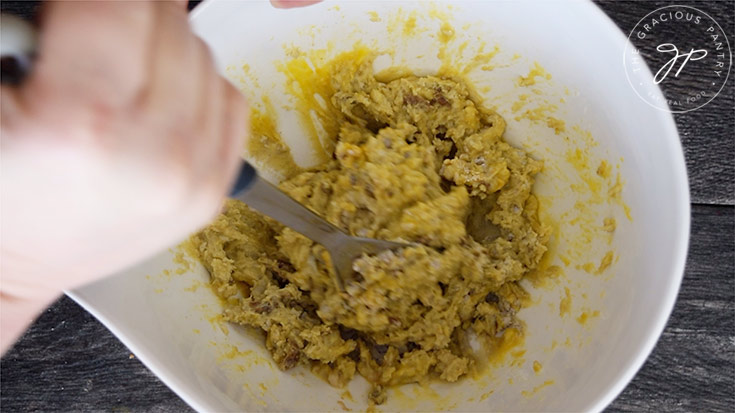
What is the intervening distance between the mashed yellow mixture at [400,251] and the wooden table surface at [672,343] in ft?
1.32

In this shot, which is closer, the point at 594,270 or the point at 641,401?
the point at 594,270

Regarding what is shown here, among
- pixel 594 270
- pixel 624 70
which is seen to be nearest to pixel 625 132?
pixel 624 70

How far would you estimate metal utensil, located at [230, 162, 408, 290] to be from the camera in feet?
3.14

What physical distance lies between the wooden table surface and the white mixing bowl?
364 mm

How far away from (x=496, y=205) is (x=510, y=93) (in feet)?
0.79

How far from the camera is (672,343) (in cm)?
139

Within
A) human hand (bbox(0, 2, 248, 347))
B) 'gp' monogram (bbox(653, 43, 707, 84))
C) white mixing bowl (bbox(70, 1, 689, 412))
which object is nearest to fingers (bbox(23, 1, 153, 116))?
human hand (bbox(0, 2, 248, 347))

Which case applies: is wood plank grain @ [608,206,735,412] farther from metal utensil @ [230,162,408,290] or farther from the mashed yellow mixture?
metal utensil @ [230,162,408,290]

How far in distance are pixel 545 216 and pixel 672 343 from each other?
1.50 feet

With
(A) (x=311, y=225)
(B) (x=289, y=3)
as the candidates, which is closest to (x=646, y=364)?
(A) (x=311, y=225)

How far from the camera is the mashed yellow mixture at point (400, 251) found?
3.95ft

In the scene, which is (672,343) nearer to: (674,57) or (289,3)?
(674,57)

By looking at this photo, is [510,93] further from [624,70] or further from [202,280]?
[202,280]

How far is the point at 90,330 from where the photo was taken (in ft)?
4.71
